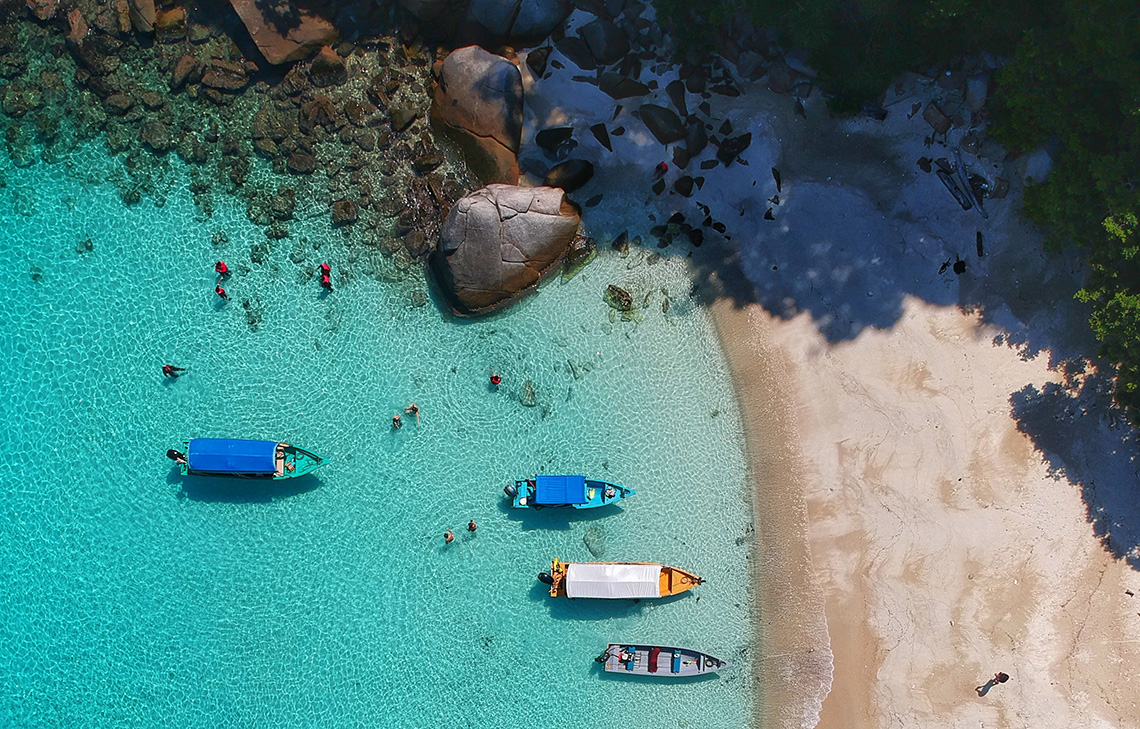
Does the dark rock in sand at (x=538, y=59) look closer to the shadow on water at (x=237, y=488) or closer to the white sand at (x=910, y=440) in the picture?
the white sand at (x=910, y=440)

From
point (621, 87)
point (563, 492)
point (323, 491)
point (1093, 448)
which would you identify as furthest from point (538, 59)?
point (1093, 448)

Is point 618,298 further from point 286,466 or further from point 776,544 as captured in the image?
point 286,466

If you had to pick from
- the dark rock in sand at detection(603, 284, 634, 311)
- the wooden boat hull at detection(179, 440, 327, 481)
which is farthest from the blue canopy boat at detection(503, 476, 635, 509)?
the wooden boat hull at detection(179, 440, 327, 481)

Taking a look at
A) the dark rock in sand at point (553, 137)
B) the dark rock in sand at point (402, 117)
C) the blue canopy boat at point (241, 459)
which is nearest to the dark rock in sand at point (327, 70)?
the dark rock in sand at point (402, 117)

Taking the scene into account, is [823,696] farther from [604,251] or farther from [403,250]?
[403,250]

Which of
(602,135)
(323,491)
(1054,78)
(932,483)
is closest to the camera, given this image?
(1054,78)

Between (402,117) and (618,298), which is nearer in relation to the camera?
(618,298)

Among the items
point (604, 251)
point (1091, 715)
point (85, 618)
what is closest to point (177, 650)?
point (85, 618)
